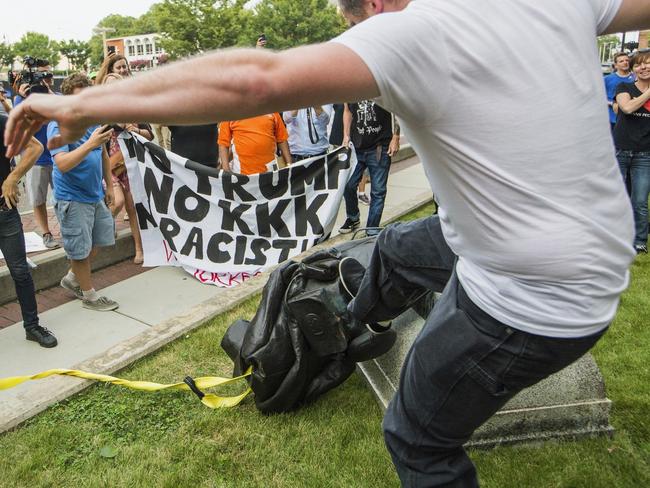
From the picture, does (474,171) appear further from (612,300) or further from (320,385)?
(320,385)

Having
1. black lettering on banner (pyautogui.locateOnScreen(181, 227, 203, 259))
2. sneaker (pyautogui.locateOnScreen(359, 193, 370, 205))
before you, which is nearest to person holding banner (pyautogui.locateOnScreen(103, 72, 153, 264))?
black lettering on banner (pyautogui.locateOnScreen(181, 227, 203, 259))

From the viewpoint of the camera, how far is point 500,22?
1.24 metres

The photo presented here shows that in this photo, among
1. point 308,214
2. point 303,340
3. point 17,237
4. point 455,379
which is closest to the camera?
point 455,379

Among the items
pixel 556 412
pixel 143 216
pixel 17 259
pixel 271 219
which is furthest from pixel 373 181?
pixel 556 412

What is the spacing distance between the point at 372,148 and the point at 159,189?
8.09 feet

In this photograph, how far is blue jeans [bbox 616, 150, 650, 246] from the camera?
5465 mm

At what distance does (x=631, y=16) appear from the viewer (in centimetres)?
162

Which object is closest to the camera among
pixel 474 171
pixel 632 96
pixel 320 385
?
pixel 474 171

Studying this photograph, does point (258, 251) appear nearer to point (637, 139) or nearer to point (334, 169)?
point (334, 169)

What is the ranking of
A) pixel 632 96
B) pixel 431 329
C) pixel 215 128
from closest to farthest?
pixel 431 329, pixel 632 96, pixel 215 128

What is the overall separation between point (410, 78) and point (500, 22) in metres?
0.26

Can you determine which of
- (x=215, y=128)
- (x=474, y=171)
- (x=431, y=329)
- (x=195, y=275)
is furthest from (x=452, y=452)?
(x=215, y=128)

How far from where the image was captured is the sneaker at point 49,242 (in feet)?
20.3

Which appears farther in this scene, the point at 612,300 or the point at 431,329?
the point at 431,329
